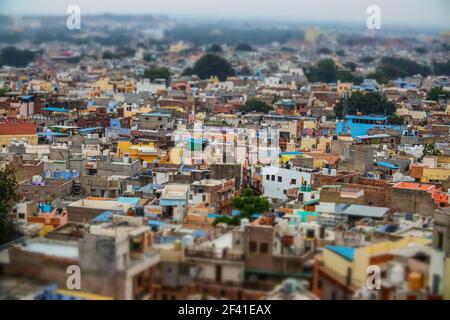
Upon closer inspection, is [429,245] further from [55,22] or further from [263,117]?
[55,22]

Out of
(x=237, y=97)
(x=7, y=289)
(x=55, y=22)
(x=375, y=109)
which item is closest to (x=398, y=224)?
(x=7, y=289)

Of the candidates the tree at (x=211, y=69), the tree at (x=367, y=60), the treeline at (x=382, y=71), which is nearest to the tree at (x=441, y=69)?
the treeline at (x=382, y=71)

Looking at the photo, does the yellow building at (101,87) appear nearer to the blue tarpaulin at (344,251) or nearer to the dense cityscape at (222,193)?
the dense cityscape at (222,193)

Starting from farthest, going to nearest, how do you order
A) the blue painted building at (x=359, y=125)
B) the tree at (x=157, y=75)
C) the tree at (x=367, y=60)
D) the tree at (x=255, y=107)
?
the tree at (x=367, y=60)
the tree at (x=157, y=75)
the tree at (x=255, y=107)
the blue painted building at (x=359, y=125)

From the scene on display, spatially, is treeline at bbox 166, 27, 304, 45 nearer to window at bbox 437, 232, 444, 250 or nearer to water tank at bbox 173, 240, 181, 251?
window at bbox 437, 232, 444, 250

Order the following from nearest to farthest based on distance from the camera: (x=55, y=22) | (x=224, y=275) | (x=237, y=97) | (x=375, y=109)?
(x=224, y=275), (x=375, y=109), (x=237, y=97), (x=55, y=22)

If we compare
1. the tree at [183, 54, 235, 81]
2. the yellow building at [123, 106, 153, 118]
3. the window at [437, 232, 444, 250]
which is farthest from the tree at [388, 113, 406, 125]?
the tree at [183, 54, 235, 81]

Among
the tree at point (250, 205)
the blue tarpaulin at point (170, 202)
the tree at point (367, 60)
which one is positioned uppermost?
the tree at point (367, 60)
